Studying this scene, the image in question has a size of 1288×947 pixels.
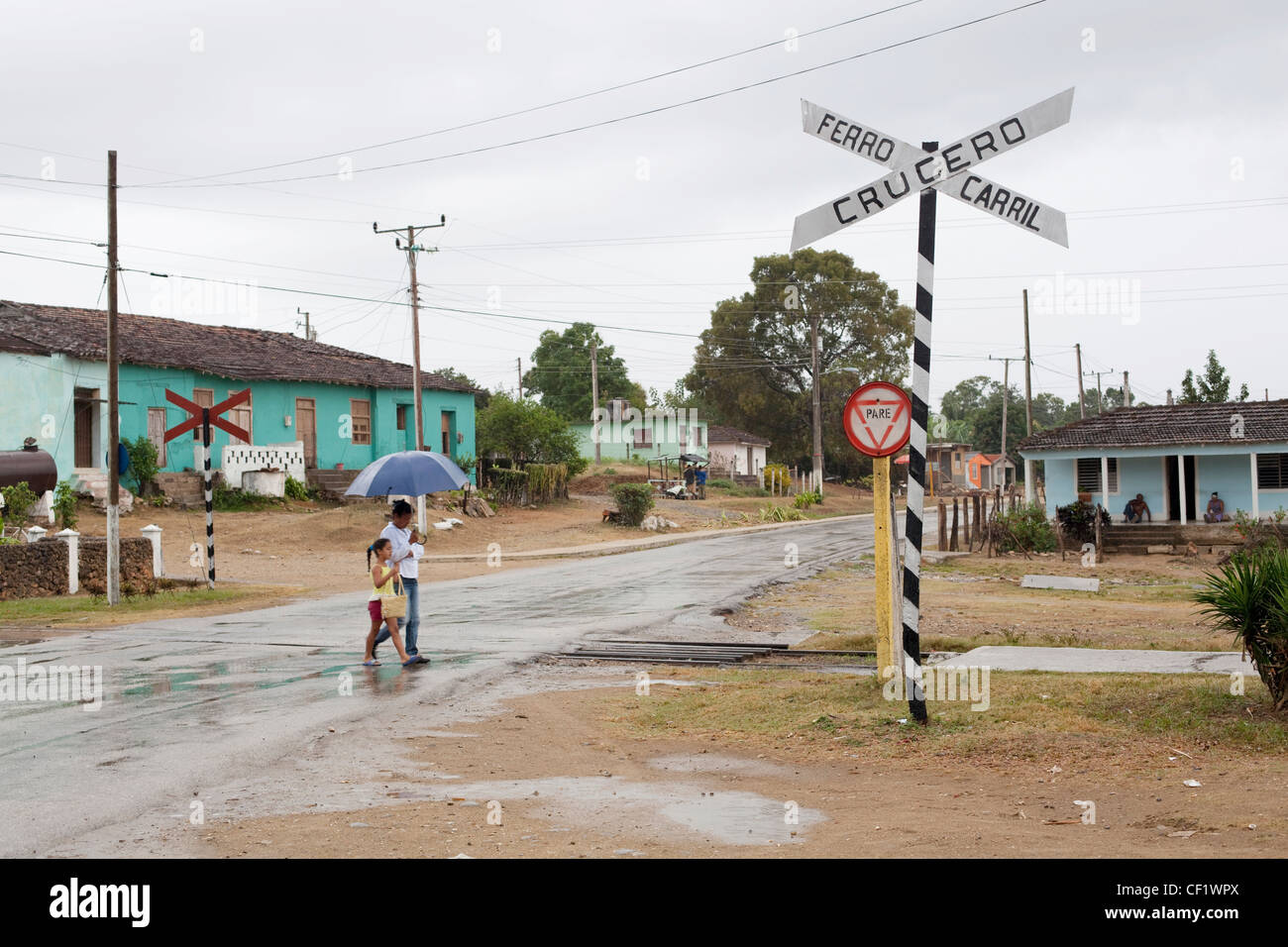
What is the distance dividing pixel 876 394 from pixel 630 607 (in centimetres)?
1033

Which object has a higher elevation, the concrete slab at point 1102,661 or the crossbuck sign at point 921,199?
the crossbuck sign at point 921,199

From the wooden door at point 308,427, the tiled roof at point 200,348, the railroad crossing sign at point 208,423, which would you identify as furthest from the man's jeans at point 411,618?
the wooden door at point 308,427

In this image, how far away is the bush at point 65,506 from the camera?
29609 millimetres

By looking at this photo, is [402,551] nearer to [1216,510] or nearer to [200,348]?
[1216,510]

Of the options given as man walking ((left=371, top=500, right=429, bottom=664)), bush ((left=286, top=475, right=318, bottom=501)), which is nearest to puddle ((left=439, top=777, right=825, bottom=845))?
man walking ((left=371, top=500, right=429, bottom=664))

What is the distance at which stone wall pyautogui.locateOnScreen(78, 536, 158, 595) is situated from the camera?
72.1 feet

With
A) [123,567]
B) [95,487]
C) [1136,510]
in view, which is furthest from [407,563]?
[1136,510]

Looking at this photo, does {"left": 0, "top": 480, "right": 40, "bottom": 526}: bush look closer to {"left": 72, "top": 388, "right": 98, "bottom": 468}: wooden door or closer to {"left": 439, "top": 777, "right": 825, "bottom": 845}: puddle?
{"left": 72, "top": 388, "right": 98, "bottom": 468}: wooden door

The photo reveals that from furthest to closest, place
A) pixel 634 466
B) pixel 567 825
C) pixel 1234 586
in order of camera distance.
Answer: pixel 634 466
pixel 1234 586
pixel 567 825

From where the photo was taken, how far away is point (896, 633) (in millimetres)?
9938

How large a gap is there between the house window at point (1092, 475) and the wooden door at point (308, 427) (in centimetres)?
2547

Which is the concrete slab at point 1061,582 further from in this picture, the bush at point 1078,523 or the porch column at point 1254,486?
the porch column at point 1254,486
